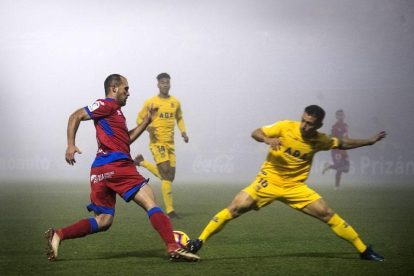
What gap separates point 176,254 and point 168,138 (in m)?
5.33

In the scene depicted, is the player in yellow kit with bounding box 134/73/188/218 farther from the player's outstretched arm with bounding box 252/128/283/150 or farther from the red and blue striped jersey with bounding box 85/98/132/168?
the player's outstretched arm with bounding box 252/128/283/150

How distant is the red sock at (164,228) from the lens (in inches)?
221

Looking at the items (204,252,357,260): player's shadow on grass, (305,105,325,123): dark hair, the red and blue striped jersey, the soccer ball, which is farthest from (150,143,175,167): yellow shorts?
(305,105,325,123): dark hair

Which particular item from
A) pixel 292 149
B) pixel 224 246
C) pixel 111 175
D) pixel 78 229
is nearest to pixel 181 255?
pixel 111 175

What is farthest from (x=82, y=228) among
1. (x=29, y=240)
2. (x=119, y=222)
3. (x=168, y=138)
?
(x=168, y=138)

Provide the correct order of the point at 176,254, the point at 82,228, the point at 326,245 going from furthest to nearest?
the point at 326,245
the point at 82,228
the point at 176,254

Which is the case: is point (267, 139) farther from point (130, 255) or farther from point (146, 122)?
point (130, 255)

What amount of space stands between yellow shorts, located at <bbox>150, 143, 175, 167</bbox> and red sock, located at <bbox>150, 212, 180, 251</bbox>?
15.7ft

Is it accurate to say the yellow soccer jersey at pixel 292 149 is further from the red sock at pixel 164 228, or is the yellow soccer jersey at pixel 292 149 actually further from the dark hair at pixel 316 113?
the red sock at pixel 164 228

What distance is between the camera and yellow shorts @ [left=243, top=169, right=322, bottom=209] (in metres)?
6.02

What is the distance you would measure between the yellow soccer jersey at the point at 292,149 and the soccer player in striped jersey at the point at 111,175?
1.13m

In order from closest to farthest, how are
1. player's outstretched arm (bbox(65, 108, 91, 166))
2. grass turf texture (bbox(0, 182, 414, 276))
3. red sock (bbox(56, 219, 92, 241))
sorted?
grass turf texture (bbox(0, 182, 414, 276)) → player's outstretched arm (bbox(65, 108, 91, 166)) → red sock (bbox(56, 219, 92, 241))

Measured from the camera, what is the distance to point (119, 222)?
9.72 m

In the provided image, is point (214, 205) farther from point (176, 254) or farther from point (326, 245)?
point (176, 254)
